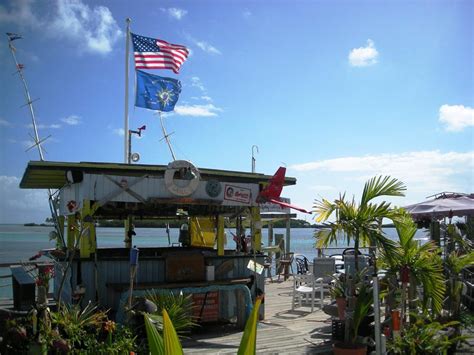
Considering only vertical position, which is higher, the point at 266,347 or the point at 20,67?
the point at 20,67

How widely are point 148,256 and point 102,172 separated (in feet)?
5.67

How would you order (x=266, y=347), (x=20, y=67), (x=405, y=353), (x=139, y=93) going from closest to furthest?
(x=405, y=353)
(x=266, y=347)
(x=20, y=67)
(x=139, y=93)

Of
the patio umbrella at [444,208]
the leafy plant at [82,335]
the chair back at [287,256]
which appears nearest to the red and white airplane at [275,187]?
the patio umbrella at [444,208]

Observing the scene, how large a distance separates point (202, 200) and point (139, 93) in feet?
11.7

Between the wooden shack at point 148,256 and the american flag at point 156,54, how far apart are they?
11.3ft

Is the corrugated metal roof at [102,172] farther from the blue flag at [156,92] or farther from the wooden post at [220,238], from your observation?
the blue flag at [156,92]

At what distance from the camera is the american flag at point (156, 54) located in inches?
426

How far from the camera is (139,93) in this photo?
34.7 ft

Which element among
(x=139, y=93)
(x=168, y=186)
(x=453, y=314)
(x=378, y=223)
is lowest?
(x=453, y=314)

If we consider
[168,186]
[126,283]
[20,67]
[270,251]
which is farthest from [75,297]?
[270,251]

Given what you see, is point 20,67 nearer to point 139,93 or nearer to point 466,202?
point 139,93

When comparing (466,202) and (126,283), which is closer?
(126,283)

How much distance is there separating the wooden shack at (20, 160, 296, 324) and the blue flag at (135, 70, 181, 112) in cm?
265

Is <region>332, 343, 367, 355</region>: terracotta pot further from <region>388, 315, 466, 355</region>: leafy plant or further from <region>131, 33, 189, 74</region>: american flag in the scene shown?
<region>131, 33, 189, 74</region>: american flag
